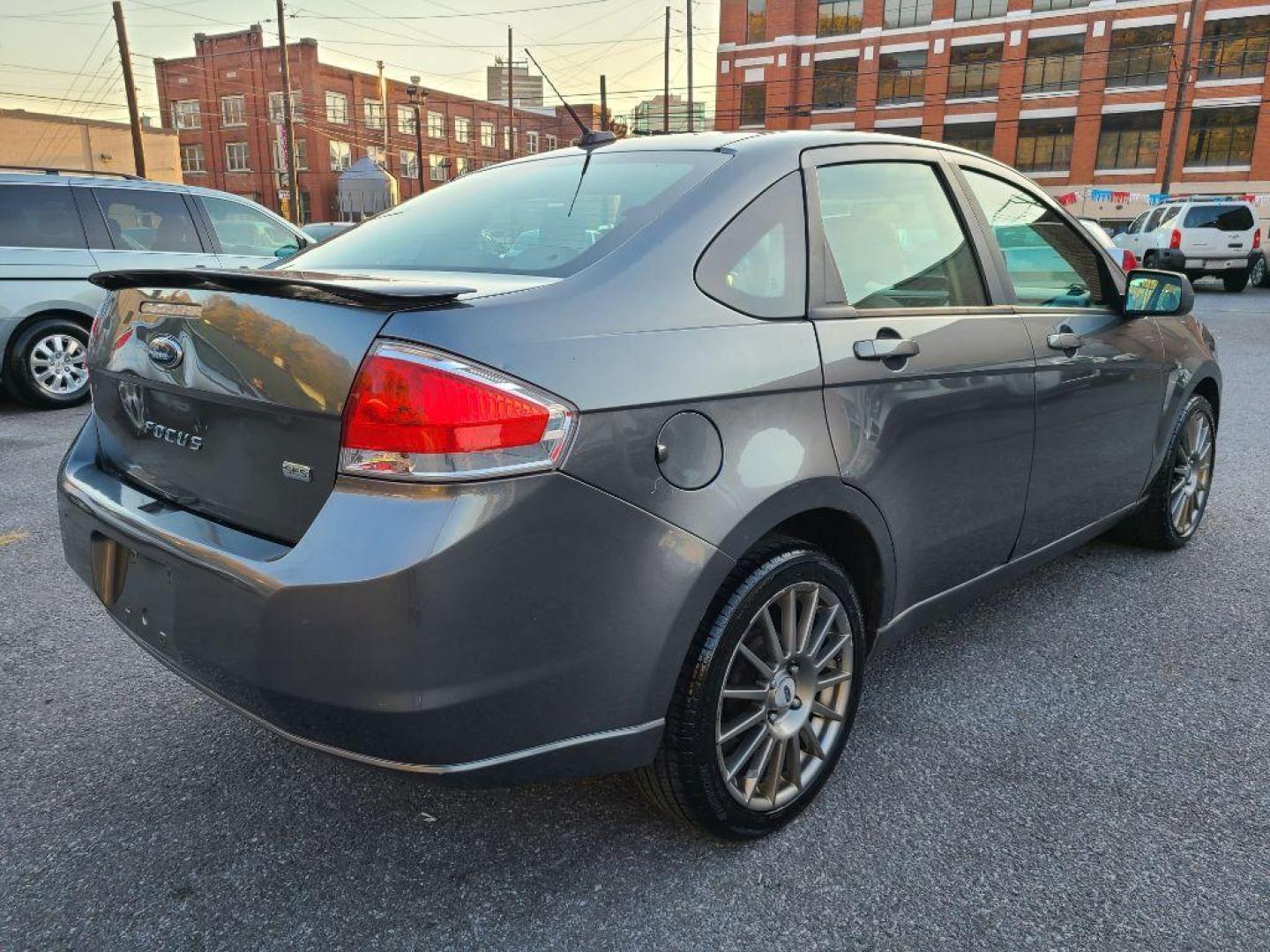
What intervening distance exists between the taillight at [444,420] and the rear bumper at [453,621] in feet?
0.13

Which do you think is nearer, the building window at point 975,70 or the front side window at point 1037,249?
the front side window at point 1037,249

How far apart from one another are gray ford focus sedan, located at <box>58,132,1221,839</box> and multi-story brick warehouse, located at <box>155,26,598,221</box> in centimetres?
4860

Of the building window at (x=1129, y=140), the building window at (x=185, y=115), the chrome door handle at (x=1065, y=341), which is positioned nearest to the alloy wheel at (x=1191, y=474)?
the chrome door handle at (x=1065, y=341)

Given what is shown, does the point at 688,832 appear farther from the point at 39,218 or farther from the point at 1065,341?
the point at 39,218

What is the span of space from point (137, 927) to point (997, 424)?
96.7 inches

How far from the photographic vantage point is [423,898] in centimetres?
201

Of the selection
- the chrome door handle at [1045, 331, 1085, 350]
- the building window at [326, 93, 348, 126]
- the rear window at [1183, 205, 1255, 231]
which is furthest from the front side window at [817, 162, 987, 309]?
the building window at [326, 93, 348, 126]

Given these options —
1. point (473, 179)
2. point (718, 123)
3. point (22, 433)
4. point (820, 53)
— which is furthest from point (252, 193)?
point (473, 179)

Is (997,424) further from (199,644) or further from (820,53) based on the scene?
(820,53)

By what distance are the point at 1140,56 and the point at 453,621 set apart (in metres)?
51.7

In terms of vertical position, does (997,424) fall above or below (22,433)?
above

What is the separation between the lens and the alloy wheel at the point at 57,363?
24.4 feet

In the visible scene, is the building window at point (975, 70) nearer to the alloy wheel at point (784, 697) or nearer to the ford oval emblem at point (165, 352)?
the alloy wheel at point (784, 697)

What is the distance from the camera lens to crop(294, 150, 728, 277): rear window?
2.08m
